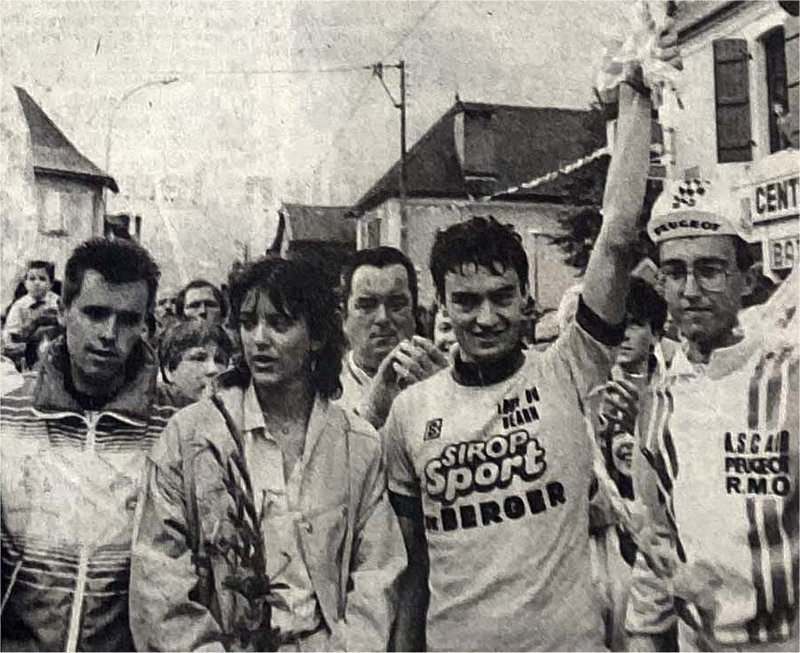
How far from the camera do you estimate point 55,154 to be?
322cm

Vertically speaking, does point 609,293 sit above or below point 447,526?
above

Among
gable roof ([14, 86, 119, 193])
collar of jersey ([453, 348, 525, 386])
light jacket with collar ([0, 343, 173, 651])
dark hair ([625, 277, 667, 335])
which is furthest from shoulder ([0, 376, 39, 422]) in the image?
dark hair ([625, 277, 667, 335])

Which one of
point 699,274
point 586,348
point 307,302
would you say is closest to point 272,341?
point 307,302

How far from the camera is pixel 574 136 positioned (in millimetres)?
3271

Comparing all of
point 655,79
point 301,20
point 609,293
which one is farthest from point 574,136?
point 301,20

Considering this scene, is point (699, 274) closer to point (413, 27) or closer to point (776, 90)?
point (776, 90)

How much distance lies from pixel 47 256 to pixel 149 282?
361 millimetres

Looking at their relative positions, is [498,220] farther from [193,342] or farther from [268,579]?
[268,579]

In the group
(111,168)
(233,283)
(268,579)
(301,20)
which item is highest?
(301,20)

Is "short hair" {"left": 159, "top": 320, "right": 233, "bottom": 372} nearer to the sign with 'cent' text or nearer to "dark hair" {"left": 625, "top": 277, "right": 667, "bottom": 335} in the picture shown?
"dark hair" {"left": 625, "top": 277, "right": 667, "bottom": 335}

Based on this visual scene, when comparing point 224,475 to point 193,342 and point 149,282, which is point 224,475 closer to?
point 193,342

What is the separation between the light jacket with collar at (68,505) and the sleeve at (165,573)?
4 cm

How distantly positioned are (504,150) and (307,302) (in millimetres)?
852

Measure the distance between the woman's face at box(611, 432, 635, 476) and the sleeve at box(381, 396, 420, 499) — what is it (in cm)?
66
